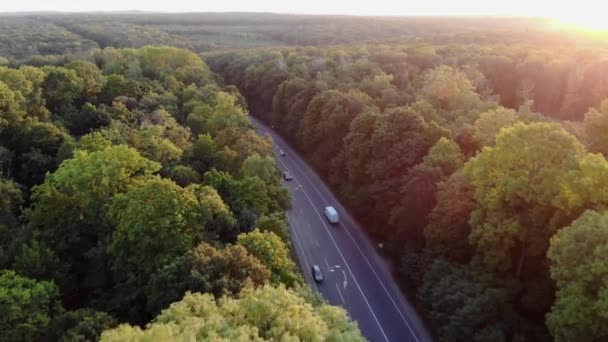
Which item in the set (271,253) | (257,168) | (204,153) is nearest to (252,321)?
(271,253)

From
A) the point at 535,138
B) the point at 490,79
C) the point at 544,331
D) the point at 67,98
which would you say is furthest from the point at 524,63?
the point at 67,98

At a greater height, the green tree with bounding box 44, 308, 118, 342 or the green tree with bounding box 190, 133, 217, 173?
the green tree with bounding box 190, 133, 217, 173

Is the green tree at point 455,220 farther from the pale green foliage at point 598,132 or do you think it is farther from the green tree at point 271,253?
the pale green foliage at point 598,132

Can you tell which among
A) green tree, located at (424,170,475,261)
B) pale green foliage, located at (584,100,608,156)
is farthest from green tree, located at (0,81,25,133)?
pale green foliage, located at (584,100,608,156)

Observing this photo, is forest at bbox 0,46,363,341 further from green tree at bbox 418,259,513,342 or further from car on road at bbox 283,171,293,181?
car on road at bbox 283,171,293,181

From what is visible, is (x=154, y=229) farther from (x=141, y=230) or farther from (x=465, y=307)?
(x=465, y=307)

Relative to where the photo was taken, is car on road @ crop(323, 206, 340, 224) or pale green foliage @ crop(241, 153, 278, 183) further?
car on road @ crop(323, 206, 340, 224)
